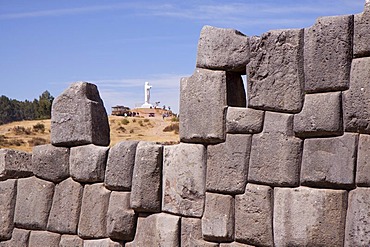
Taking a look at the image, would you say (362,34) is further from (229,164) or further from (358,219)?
(229,164)

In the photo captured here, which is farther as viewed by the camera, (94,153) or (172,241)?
(94,153)

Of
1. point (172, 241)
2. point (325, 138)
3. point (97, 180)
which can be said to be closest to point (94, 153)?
point (97, 180)

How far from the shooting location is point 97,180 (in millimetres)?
7871

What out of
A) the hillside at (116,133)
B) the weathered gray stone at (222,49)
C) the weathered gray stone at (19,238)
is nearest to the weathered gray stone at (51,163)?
the weathered gray stone at (19,238)

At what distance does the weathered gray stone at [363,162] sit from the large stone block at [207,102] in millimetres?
1567

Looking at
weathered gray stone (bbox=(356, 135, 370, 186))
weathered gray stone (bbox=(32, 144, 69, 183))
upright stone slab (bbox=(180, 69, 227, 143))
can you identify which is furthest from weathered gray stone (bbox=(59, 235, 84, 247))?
weathered gray stone (bbox=(356, 135, 370, 186))

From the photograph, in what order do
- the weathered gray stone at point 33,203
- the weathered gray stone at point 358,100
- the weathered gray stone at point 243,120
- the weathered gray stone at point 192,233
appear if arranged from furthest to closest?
the weathered gray stone at point 33,203, the weathered gray stone at point 192,233, the weathered gray stone at point 243,120, the weathered gray stone at point 358,100

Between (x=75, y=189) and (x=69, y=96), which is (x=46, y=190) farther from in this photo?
(x=69, y=96)

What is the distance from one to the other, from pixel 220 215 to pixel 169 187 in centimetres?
81

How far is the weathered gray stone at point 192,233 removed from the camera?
6.98 m

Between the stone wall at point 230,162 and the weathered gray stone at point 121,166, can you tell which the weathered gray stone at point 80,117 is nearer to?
the stone wall at point 230,162

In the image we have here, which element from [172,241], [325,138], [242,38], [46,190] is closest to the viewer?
[325,138]

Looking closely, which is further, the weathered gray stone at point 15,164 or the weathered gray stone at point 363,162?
the weathered gray stone at point 15,164

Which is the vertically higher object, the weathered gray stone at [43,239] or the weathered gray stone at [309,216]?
the weathered gray stone at [309,216]
